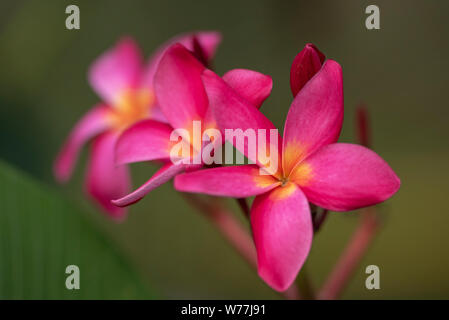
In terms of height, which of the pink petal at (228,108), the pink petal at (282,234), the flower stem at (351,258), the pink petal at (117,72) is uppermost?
the pink petal at (117,72)

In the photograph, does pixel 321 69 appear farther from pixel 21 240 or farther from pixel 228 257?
pixel 228 257

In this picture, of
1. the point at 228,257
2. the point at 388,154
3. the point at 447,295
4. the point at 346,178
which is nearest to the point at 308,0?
the point at 388,154

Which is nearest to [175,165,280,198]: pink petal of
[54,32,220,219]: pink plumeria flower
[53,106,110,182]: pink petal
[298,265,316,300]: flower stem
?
[298,265,316,300]: flower stem

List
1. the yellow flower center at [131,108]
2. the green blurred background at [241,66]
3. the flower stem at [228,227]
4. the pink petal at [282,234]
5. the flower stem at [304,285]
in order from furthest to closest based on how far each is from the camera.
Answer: the green blurred background at [241,66]
the yellow flower center at [131,108]
the flower stem at [228,227]
the flower stem at [304,285]
the pink petal at [282,234]

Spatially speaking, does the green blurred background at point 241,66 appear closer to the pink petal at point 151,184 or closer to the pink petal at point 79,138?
the pink petal at point 79,138

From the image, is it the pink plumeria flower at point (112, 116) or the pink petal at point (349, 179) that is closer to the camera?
the pink petal at point (349, 179)

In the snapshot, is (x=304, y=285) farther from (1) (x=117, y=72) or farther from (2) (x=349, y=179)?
(1) (x=117, y=72)

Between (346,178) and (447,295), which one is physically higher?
(346,178)

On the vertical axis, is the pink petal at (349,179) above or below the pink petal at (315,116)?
below

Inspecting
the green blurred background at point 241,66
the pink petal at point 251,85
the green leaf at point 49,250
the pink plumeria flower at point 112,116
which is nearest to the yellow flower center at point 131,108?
the pink plumeria flower at point 112,116
